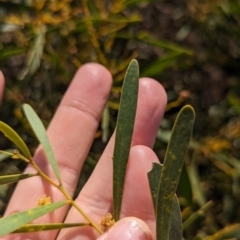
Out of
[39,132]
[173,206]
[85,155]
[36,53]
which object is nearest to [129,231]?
[173,206]

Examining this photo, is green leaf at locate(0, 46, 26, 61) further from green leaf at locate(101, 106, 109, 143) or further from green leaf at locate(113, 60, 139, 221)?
green leaf at locate(113, 60, 139, 221)

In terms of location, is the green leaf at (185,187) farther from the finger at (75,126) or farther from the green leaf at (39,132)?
the green leaf at (39,132)

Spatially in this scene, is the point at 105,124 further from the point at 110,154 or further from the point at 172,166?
the point at 172,166

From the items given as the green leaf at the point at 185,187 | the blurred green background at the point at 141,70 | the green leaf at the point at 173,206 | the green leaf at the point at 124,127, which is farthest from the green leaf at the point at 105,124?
the green leaf at the point at 173,206

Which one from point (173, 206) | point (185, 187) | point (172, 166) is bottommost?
point (185, 187)

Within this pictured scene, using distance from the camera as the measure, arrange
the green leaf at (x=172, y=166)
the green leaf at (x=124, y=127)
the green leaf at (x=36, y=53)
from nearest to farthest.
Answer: the green leaf at (x=172, y=166) < the green leaf at (x=124, y=127) < the green leaf at (x=36, y=53)

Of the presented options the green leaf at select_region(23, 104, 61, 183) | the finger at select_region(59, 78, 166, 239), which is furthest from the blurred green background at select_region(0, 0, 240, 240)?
the green leaf at select_region(23, 104, 61, 183)
